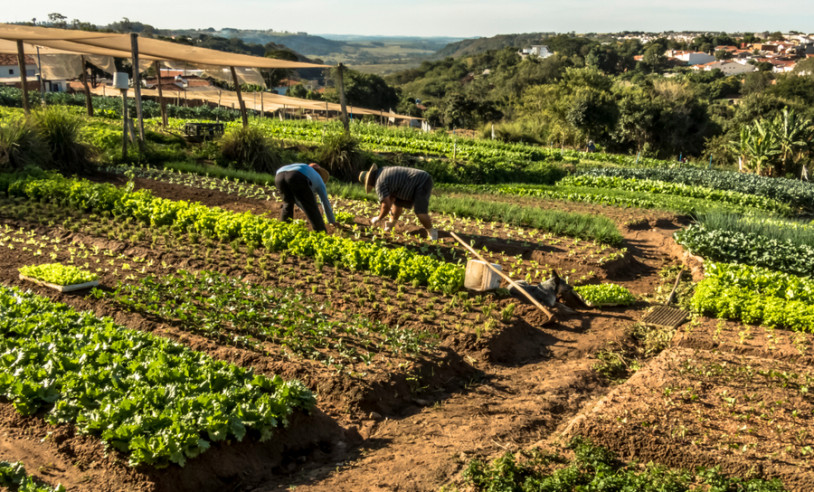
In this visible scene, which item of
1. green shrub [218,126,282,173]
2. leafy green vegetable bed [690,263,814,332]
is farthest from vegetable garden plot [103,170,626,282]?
green shrub [218,126,282,173]

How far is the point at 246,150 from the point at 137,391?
12670 mm

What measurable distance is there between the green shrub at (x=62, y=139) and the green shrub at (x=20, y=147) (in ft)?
0.67

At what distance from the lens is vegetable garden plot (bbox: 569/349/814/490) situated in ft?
16.2

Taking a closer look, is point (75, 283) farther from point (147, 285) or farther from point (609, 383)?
point (609, 383)

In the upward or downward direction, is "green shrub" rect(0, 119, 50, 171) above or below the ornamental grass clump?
above

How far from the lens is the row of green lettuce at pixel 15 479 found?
4148 millimetres

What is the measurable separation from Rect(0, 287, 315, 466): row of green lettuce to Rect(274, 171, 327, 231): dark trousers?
13.1 feet

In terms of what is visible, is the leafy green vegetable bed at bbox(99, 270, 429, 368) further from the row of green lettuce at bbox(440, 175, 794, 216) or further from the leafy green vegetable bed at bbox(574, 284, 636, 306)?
the row of green lettuce at bbox(440, 175, 794, 216)

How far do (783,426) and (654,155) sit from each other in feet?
112

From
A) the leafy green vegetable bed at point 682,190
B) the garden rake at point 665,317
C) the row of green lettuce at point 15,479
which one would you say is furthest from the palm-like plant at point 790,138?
the row of green lettuce at point 15,479

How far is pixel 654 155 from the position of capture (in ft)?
123

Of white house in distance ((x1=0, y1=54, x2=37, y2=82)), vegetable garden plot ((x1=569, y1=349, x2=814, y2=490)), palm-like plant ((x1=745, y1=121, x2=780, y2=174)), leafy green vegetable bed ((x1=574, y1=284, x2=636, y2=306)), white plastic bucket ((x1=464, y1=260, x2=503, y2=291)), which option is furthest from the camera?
white house in distance ((x1=0, y1=54, x2=37, y2=82))

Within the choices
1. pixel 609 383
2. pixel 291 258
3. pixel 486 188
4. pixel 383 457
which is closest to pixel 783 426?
pixel 609 383

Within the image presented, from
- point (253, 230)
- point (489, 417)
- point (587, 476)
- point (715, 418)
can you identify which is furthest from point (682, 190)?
point (587, 476)
